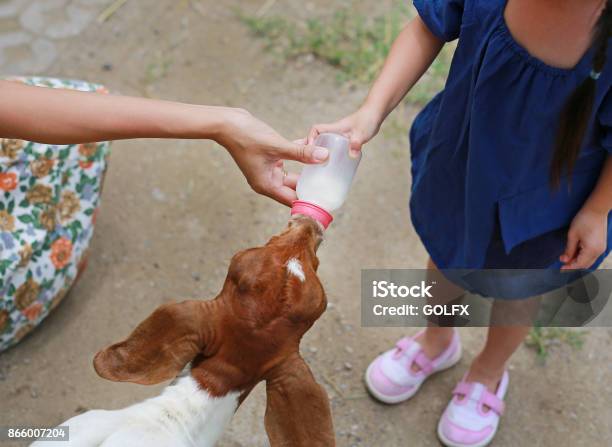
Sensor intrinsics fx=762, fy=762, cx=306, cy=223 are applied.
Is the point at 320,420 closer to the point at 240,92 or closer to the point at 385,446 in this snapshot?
the point at 385,446

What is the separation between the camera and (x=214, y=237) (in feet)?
10.1

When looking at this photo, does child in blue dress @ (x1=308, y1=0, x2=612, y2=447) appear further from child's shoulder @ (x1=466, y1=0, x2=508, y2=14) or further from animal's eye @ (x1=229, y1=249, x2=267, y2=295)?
animal's eye @ (x1=229, y1=249, x2=267, y2=295)

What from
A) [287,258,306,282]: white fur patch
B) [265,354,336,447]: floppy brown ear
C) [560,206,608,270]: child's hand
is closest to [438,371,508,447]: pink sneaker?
[560,206,608,270]: child's hand

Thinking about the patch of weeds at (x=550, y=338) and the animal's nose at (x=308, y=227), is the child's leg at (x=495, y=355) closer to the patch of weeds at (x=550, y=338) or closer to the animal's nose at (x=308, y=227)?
the patch of weeds at (x=550, y=338)

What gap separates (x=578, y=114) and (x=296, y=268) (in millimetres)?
712

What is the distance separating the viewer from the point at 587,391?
2.71 metres

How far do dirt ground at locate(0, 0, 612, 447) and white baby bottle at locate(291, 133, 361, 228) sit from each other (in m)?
0.91

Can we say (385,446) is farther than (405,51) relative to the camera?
Yes

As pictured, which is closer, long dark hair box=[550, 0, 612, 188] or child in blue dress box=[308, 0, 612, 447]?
long dark hair box=[550, 0, 612, 188]

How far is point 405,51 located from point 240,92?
1.59 meters

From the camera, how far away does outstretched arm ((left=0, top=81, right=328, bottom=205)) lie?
1.90m

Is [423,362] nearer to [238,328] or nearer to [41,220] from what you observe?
[238,328]

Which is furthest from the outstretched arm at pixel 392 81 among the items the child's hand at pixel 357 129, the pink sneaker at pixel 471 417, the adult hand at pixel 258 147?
the pink sneaker at pixel 471 417

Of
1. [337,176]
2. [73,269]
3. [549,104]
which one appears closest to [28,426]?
[73,269]
